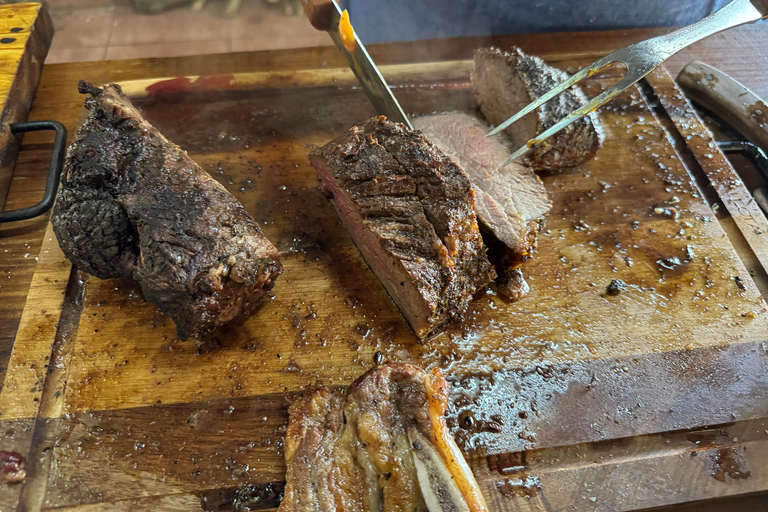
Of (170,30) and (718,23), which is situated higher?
(718,23)

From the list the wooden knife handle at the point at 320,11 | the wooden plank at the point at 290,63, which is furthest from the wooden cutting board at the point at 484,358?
the wooden knife handle at the point at 320,11

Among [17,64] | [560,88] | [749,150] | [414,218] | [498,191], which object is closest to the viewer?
[414,218]

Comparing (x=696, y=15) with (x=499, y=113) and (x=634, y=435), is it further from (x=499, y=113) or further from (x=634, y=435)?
(x=634, y=435)

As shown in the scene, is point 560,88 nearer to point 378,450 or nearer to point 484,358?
point 484,358

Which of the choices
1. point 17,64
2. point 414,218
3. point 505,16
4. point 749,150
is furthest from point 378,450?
point 505,16

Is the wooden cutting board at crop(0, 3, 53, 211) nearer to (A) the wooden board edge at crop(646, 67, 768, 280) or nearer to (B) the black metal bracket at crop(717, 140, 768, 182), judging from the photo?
(A) the wooden board edge at crop(646, 67, 768, 280)

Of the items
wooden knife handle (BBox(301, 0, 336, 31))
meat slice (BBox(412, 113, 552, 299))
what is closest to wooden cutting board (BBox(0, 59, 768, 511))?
meat slice (BBox(412, 113, 552, 299))

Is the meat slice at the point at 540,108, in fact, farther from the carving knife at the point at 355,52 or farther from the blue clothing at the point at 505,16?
the blue clothing at the point at 505,16
